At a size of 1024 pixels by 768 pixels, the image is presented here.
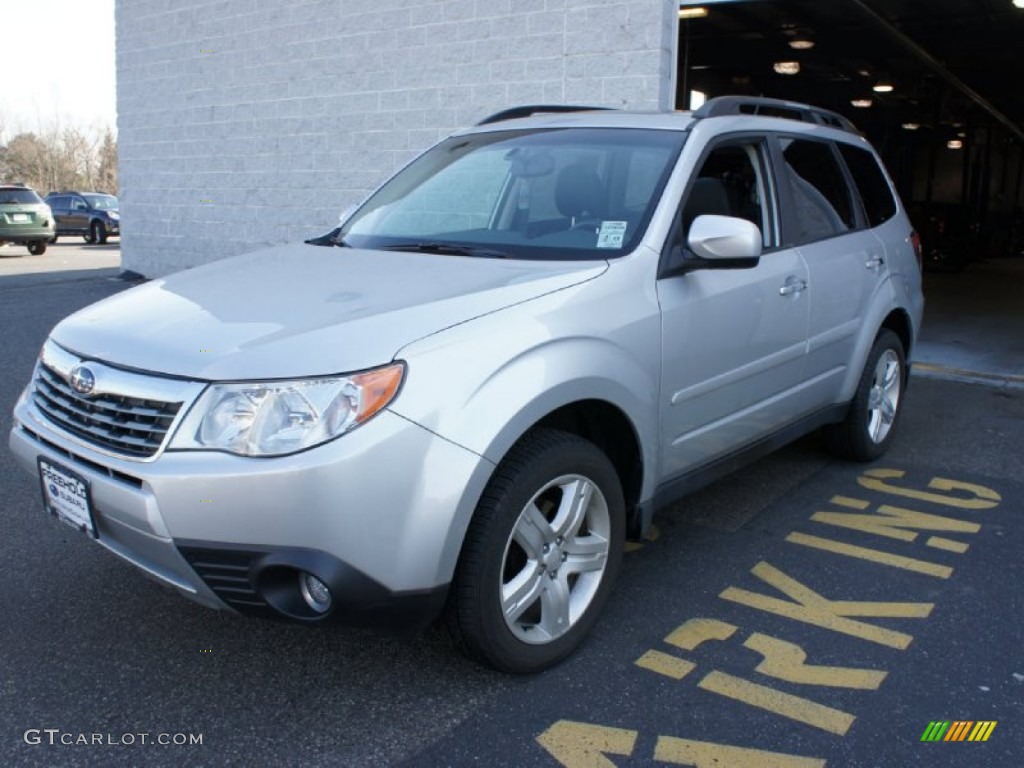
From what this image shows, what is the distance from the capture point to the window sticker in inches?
132

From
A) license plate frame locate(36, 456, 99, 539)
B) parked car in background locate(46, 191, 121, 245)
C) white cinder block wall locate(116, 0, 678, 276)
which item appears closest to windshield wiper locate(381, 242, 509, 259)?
license plate frame locate(36, 456, 99, 539)

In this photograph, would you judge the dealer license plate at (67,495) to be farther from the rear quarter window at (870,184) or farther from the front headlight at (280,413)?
the rear quarter window at (870,184)

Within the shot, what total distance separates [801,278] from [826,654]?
1662 mm

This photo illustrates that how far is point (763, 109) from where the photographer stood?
4590mm

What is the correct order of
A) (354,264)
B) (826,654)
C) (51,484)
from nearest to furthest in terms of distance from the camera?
(51,484)
(826,654)
(354,264)

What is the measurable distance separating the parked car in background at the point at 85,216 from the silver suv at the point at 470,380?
2621 centimetres

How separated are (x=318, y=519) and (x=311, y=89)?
918 centimetres

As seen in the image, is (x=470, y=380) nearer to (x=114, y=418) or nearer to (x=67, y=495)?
(x=114, y=418)

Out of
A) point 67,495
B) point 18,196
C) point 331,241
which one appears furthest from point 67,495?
point 18,196

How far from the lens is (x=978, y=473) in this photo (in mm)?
5234

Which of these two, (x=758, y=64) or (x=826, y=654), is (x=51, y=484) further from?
(x=758, y=64)

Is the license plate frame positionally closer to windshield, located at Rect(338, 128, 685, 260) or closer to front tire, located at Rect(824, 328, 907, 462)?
windshield, located at Rect(338, 128, 685, 260)

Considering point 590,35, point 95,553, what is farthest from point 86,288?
point 95,553

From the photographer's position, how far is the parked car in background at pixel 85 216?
27.7 metres
